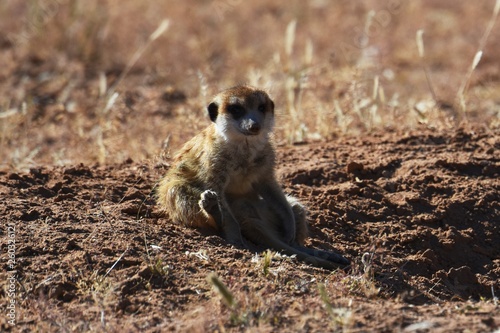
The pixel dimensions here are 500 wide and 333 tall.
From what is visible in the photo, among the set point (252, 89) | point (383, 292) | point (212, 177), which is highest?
point (252, 89)

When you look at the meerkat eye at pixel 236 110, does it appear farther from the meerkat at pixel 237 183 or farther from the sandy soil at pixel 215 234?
the sandy soil at pixel 215 234

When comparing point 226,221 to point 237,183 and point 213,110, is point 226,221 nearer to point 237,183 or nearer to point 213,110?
point 237,183

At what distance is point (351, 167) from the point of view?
619cm

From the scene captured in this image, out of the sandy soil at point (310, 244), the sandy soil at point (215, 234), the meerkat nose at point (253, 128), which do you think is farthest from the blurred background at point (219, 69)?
the meerkat nose at point (253, 128)

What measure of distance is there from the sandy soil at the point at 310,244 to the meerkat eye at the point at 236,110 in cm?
82

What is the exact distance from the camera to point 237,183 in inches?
210

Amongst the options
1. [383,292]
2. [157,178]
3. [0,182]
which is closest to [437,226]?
[383,292]

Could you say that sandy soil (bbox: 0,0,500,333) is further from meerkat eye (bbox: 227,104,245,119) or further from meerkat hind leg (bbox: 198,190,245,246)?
meerkat eye (bbox: 227,104,245,119)

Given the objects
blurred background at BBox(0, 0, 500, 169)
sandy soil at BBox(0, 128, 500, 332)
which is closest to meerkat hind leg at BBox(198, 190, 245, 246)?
sandy soil at BBox(0, 128, 500, 332)

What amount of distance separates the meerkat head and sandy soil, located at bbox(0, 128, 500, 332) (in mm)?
700

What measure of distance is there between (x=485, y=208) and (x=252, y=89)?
1.83 metres

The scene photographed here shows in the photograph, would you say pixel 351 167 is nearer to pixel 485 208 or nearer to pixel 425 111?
pixel 485 208

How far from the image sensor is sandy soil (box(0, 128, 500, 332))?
3980 millimetres

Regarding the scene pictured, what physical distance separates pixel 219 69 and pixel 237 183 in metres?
5.84
